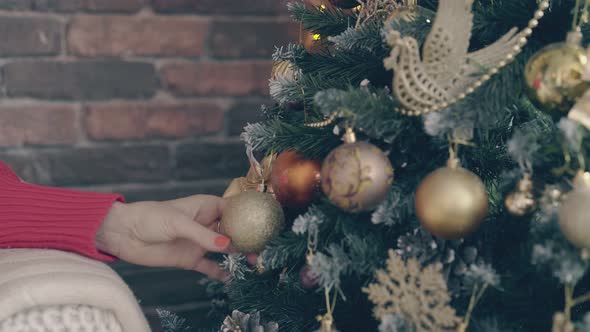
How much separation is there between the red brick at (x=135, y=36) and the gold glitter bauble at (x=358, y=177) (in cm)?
86

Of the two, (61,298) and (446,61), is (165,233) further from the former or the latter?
(446,61)

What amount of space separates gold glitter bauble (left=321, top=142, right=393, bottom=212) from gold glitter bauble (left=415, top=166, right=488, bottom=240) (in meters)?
0.04

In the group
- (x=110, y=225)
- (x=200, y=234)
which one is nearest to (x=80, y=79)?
(x=110, y=225)

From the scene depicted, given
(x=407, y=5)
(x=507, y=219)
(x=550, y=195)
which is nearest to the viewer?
(x=550, y=195)

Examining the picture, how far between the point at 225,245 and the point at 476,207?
1.16ft

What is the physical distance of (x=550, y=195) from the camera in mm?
556

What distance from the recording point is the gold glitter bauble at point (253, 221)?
2.60 feet

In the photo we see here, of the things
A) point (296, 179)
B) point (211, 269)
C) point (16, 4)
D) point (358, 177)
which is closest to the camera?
point (358, 177)

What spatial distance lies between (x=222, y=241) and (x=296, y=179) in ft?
0.46

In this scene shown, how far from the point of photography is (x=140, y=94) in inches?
55.1

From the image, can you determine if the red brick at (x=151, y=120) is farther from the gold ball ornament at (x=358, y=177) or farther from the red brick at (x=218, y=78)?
the gold ball ornament at (x=358, y=177)

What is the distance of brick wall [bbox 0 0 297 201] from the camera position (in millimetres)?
1318

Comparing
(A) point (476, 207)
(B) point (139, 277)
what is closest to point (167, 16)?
(B) point (139, 277)

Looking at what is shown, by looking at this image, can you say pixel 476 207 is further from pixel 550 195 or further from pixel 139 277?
pixel 139 277
